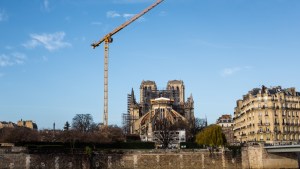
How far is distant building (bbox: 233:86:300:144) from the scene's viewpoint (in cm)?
8131

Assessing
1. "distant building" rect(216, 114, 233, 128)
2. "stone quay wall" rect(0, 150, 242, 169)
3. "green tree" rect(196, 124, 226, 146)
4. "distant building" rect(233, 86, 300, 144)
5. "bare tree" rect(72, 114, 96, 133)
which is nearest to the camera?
"stone quay wall" rect(0, 150, 242, 169)

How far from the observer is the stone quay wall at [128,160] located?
55.0m

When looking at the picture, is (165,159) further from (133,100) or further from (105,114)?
(133,100)

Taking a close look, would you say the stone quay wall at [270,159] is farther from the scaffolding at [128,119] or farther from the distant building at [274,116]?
the scaffolding at [128,119]

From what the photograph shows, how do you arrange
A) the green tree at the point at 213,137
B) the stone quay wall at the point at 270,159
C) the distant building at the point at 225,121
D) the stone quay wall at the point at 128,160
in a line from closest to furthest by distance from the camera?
1. the stone quay wall at the point at 128,160
2. the stone quay wall at the point at 270,159
3. the green tree at the point at 213,137
4. the distant building at the point at 225,121

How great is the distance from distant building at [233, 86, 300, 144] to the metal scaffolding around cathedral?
930 inches

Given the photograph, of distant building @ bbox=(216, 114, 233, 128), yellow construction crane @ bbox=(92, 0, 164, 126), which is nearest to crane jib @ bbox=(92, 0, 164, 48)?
yellow construction crane @ bbox=(92, 0, 164, 126)

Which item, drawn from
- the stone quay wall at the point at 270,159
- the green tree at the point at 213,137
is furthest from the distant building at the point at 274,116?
the green tree at the point at 213,137

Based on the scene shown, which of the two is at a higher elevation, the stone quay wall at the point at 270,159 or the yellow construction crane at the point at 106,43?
the yellow construction crane at the point at 106,43

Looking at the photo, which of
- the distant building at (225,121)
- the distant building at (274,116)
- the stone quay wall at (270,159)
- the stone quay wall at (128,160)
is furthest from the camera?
Answer: the distant building at (225,121)

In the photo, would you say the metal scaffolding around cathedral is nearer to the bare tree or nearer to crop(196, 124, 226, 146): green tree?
the bare tree

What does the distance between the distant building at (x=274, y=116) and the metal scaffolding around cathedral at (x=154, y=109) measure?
23.6 meters

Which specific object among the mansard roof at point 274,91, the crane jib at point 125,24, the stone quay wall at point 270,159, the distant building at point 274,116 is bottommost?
the stone quay wall at point 270,159

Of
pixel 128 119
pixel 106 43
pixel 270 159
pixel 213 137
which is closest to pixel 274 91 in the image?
pixel 270 159
